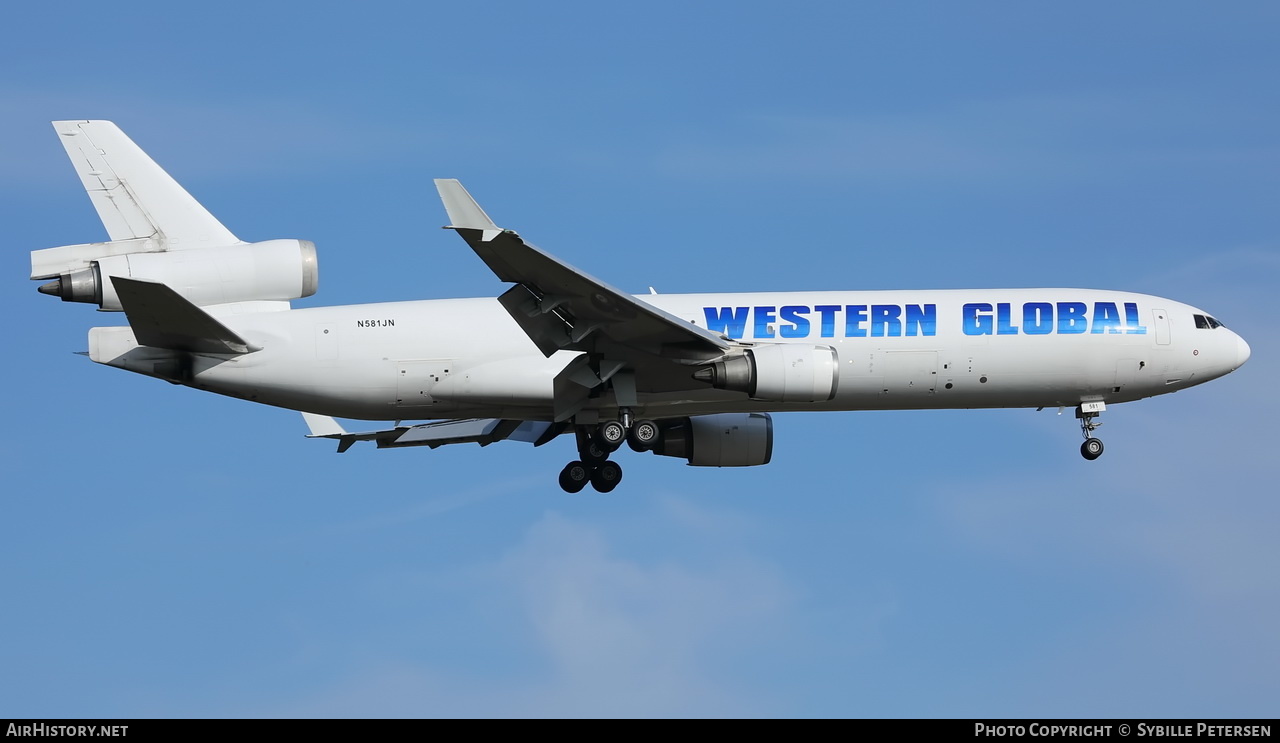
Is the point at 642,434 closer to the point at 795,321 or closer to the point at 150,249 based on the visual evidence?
the point at 795,321

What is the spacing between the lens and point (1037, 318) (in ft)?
122

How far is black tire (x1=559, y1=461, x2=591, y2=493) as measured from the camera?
126 feet

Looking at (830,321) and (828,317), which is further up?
(828,317)

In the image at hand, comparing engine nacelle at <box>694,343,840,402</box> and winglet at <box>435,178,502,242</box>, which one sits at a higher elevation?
winglet at <box>435,178,502,242</box>

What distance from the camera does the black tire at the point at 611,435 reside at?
3631 cm

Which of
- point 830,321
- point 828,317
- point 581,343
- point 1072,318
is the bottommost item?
point 581,343

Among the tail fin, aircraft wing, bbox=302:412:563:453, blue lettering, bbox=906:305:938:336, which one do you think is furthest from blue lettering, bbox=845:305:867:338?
the tail fin

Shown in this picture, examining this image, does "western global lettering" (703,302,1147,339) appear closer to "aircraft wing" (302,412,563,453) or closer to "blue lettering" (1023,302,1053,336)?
"blue lettering" (1023,302,1053,336)

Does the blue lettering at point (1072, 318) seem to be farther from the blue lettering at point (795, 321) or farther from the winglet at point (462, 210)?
the winglet at point (462, 210)

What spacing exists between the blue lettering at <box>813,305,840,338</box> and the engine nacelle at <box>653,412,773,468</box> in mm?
4596

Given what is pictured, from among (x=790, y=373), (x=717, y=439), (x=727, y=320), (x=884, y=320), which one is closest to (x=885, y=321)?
(x=884, y=320)

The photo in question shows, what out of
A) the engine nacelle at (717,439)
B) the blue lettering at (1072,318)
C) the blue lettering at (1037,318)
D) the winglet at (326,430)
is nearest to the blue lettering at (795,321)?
the engine nacelle at (717,439)

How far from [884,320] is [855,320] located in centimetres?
71
